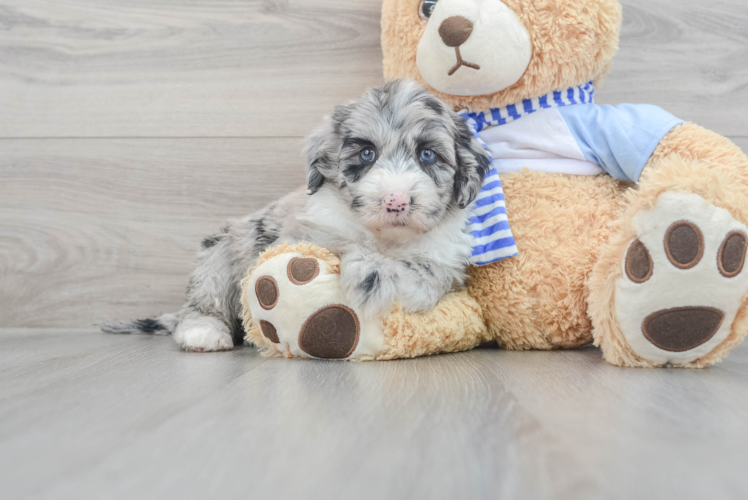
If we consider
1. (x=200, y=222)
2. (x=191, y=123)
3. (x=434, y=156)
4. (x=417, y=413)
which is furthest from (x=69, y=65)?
(x=417, y=413)

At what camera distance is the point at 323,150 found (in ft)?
4.17

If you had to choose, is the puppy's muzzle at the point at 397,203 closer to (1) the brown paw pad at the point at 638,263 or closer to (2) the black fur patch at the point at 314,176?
(2) the black fur patch at the point at 314,176

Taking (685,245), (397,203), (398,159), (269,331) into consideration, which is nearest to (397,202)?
(397,203)

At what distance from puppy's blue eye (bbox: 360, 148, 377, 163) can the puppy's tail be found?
2.77ft

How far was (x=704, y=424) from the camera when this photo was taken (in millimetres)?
695

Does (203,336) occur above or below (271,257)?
below

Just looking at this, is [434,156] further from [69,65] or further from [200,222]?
[69,65]

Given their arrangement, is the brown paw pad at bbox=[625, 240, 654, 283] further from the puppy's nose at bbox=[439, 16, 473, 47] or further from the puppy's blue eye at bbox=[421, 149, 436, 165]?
the puppy's nose at bbox=[439, 16, 473, 47]

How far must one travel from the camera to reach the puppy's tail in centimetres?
172

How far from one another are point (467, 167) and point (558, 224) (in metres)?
0.26

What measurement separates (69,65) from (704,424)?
2079mm

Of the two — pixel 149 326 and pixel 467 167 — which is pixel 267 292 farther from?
pixel 149 326

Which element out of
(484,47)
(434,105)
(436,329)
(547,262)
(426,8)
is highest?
(426,8)

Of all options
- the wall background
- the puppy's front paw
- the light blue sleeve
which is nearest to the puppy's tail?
the wall background
